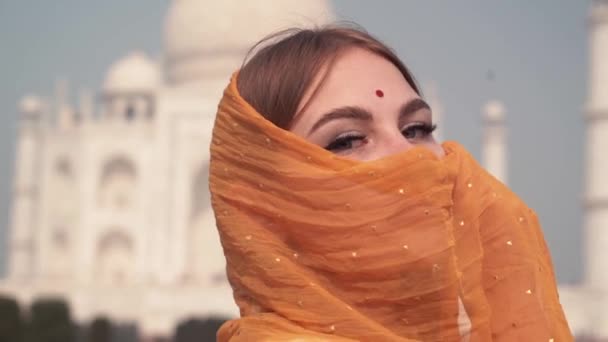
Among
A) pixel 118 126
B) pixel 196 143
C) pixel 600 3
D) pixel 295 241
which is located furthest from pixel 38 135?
pixel 295 241

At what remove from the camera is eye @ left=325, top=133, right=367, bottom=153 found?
3.72 ft

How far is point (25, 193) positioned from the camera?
20.3 metres

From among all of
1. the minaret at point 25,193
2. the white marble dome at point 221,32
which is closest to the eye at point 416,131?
the white marble dome at point 221,32

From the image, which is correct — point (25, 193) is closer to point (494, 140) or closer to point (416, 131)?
point (494, 140)

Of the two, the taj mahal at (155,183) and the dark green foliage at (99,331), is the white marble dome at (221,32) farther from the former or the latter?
the dark green foliage at (99,331)

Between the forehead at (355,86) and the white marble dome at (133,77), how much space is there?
20.1 m

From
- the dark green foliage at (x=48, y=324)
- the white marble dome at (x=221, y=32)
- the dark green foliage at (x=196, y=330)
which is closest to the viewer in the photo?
the dark green foliage at (x=48, y=324)

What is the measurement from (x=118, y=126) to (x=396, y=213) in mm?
18085

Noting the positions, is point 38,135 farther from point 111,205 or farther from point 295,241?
point 295,241

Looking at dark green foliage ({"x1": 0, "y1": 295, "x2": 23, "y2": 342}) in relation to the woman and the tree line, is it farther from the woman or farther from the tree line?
the woman

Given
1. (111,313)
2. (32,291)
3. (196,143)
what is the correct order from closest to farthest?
1. (111,313)
2. (32,291)
3. (196,143)

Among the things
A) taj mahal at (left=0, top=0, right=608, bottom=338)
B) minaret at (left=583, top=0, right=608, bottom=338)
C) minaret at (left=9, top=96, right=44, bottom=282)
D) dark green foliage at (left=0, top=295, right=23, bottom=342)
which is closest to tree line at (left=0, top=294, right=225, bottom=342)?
dark green foliage at (left=0, top=295, right=23, bottom=342)

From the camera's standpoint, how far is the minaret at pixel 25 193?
792 inches

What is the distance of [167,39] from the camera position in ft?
69.3
